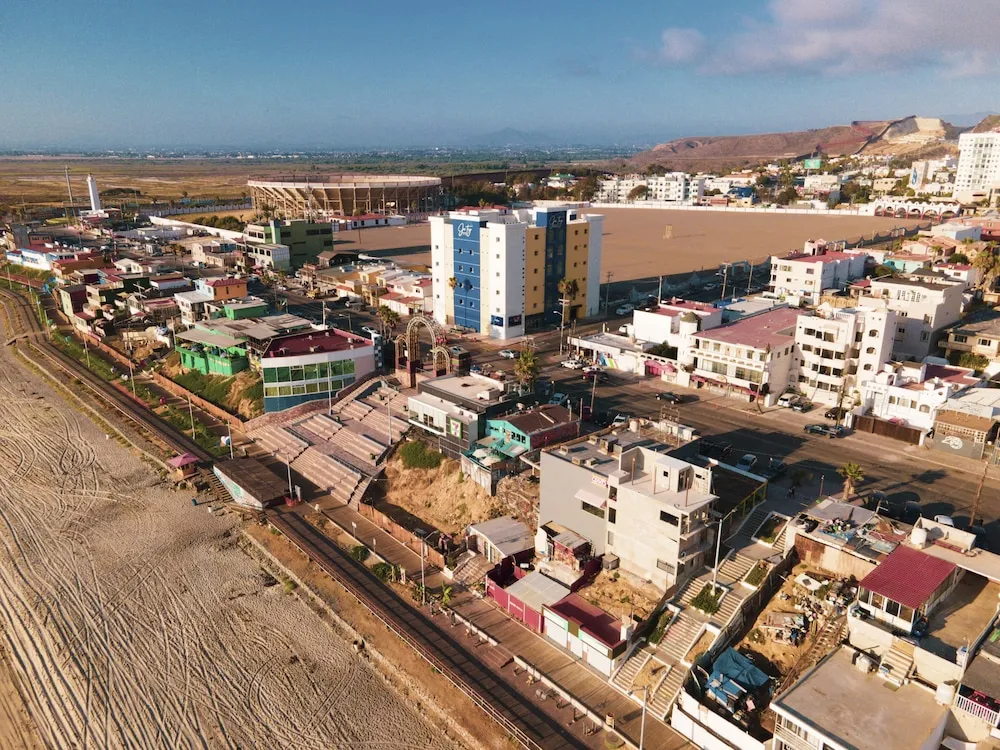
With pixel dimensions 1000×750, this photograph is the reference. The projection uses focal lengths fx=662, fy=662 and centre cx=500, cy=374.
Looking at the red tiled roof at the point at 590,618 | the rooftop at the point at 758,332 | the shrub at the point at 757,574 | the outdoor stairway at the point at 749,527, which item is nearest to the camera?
the red tiled roof at the point at 590,618

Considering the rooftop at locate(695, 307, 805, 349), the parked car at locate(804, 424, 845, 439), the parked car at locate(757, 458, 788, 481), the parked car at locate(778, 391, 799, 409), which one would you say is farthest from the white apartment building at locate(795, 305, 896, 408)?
the parked car at locate(757, 458, 788, 481)

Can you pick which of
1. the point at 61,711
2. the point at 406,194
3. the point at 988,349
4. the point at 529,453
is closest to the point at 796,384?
the point at 988,349

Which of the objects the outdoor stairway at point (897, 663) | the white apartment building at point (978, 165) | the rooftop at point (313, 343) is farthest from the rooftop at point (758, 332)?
the white apartment building at point (978, 165)

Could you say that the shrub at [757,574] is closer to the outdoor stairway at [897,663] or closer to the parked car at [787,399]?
the outdoor stairway at [897,663]

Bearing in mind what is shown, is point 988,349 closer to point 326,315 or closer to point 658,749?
point 658,749

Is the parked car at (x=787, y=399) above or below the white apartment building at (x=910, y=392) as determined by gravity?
below

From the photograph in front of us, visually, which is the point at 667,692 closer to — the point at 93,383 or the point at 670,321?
the point at 670,321

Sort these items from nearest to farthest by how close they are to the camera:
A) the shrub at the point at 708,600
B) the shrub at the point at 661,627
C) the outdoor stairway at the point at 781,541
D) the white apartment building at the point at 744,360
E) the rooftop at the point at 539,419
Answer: the shrub at the point at 661,627 < the shrub at the point at 708,600 < the outdoor stairway at the point at 781,541 < the rooftop at the point at 539,419 < the white apartment building at the point at 744,360
